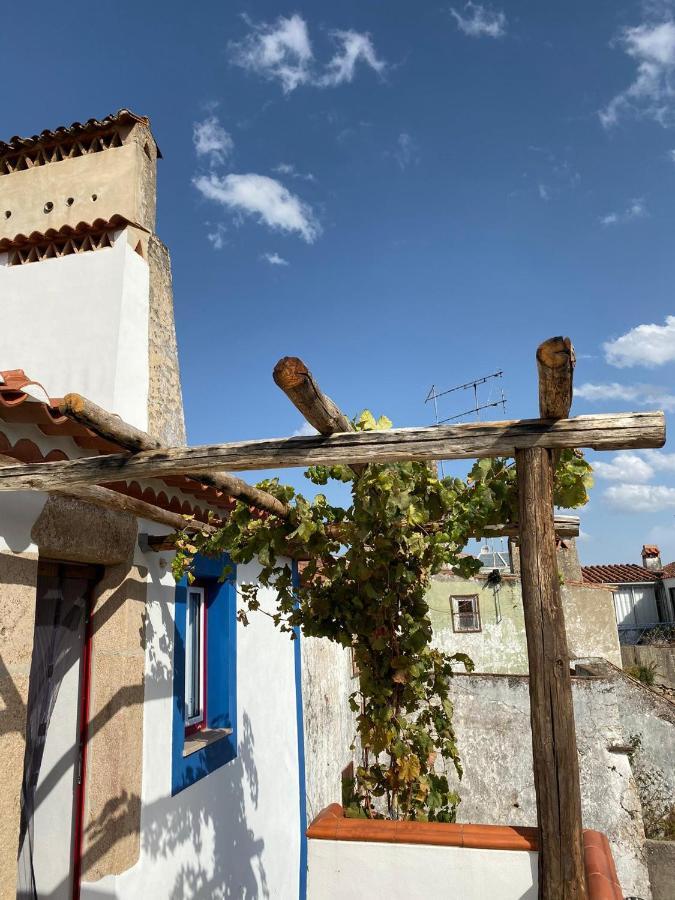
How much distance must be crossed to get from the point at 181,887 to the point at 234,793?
0.94 meters

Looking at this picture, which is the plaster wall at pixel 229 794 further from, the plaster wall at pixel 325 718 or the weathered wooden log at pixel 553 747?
the weathered wooden log at pixel 553 747

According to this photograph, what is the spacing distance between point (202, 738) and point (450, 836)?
2182mm

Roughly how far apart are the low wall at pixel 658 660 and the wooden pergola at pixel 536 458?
16.7 m

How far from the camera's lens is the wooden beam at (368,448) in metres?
2.17

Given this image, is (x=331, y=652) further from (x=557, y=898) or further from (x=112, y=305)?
(x=557, y=898)

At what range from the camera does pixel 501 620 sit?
14445 millimetres

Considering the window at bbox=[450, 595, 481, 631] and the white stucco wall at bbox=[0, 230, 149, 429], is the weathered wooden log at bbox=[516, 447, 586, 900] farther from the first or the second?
the window at bbox=[450, 595, 481, 631]

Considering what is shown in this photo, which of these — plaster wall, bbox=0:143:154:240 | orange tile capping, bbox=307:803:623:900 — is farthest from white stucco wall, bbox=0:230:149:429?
orange tile capping, bbox=307:803:623:900

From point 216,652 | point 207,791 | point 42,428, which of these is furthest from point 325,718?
point 42,428

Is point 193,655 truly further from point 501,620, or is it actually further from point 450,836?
point 501,620

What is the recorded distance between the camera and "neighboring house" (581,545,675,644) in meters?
22.2

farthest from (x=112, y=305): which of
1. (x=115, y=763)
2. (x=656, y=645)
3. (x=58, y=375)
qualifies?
(x=656, y=645)

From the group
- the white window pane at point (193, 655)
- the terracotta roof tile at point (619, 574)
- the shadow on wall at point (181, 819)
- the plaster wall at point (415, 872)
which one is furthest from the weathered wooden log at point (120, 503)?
the terracotta roof tile at point (619, 574)

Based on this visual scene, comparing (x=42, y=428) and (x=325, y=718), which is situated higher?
(x=42, y=428)
